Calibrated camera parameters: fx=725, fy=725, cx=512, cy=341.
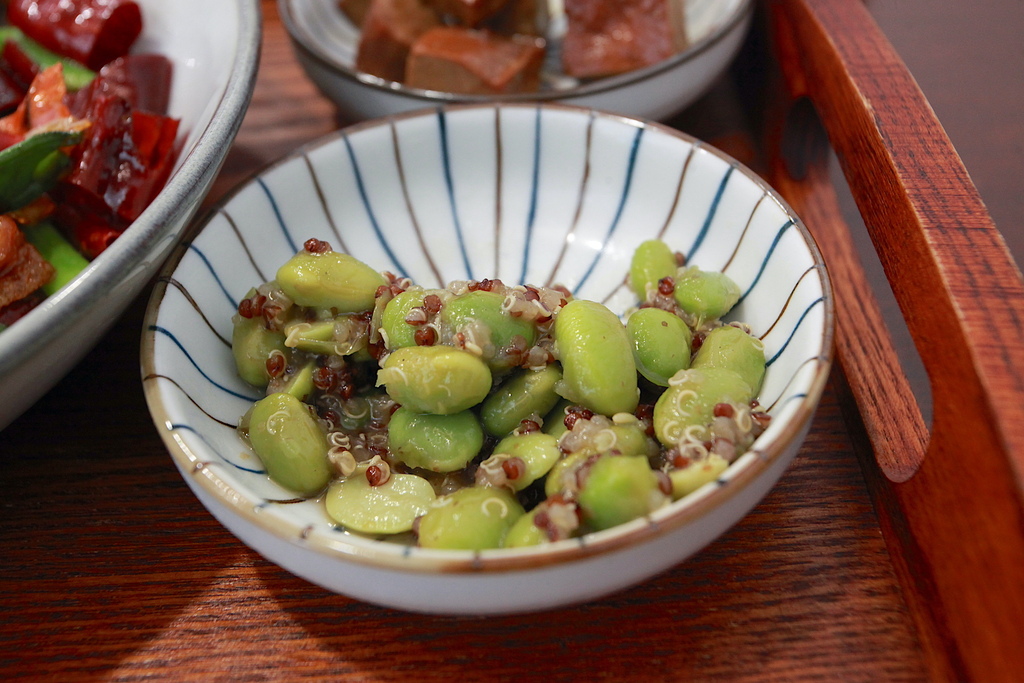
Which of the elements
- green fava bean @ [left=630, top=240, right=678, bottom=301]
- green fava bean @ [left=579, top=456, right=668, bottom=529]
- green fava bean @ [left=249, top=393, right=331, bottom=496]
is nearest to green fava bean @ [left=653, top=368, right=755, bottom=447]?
green fava bean @ [left=579, top=456, right=668, bottom=529]

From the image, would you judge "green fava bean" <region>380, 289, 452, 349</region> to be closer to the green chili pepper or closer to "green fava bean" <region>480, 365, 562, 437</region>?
"green fava bean" <region>480, 365, 562, 437</region>

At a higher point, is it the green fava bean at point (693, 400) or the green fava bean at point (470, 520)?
the green fava bean at point (470, 520)

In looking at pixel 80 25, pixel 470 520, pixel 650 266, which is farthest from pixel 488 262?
pixel 80 25

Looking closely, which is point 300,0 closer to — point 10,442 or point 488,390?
point 10,442

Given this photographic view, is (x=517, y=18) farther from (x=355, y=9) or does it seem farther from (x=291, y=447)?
(x=291, y=447)

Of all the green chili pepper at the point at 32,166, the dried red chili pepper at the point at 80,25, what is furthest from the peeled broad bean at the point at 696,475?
the dried red chili pepper at the point at 80,25

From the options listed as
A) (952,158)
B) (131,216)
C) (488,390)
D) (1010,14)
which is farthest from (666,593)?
(1010,14)

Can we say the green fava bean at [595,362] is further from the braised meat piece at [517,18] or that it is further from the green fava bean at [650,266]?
the braised meat piece at [517,18]

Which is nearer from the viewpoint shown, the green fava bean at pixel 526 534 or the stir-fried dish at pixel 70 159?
the green fava bean at pixel 526 534
